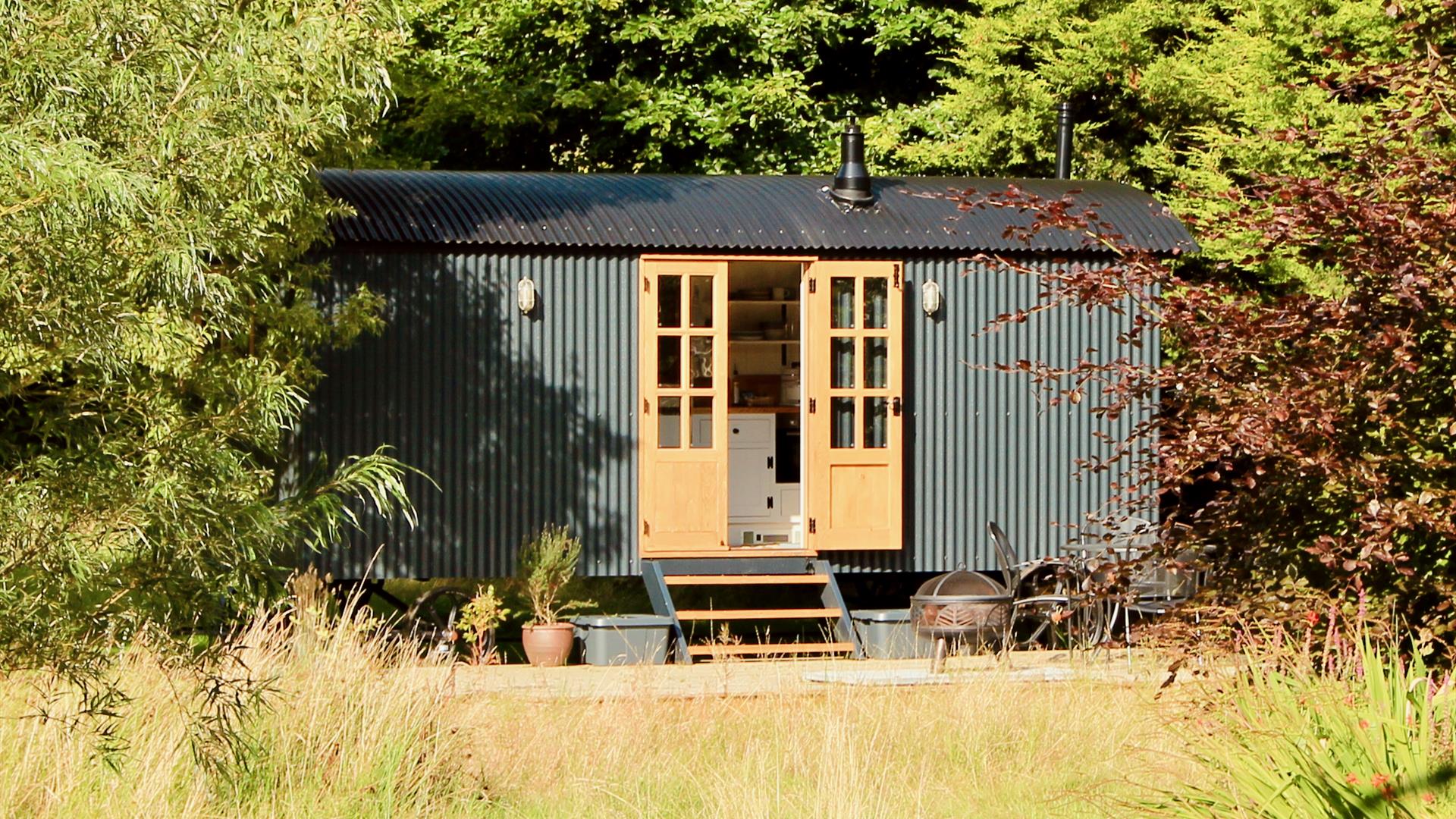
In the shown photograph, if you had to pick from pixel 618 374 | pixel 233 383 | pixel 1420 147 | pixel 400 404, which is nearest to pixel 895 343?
pixel 618 374

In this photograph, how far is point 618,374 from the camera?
972cm

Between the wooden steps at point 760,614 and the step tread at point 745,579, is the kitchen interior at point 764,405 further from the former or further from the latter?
the wooden steps at point 760,614

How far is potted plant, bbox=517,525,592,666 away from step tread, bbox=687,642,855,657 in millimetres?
680

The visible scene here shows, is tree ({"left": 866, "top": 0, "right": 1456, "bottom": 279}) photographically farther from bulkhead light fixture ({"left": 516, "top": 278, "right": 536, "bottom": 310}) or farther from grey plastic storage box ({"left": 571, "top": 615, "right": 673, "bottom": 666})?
grey plastic storage box ({"left": 571, "top": 615, "right": 673, "bottom": 666})

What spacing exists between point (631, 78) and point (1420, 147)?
1161cm

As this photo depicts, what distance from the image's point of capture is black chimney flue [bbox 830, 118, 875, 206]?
10164 mm

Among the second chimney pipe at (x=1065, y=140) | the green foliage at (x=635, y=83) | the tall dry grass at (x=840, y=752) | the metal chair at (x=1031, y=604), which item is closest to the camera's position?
the tall dry grass at (x=840, y=752)

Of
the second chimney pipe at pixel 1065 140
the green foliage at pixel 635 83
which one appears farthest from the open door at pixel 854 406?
the green foliage at pixel 635 83

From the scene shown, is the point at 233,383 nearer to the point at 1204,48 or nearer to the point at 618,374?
the point at 618,374

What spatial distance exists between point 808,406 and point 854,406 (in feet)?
0.98

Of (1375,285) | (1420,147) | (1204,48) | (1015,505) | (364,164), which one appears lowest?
(1015,505)

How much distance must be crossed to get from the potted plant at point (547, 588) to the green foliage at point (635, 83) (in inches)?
263

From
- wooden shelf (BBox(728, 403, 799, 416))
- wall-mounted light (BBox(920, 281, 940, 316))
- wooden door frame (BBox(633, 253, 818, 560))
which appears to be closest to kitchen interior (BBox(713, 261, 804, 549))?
wooden shelf (BBox(728, 403, 799, 416))

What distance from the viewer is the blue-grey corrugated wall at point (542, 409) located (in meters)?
9.42
